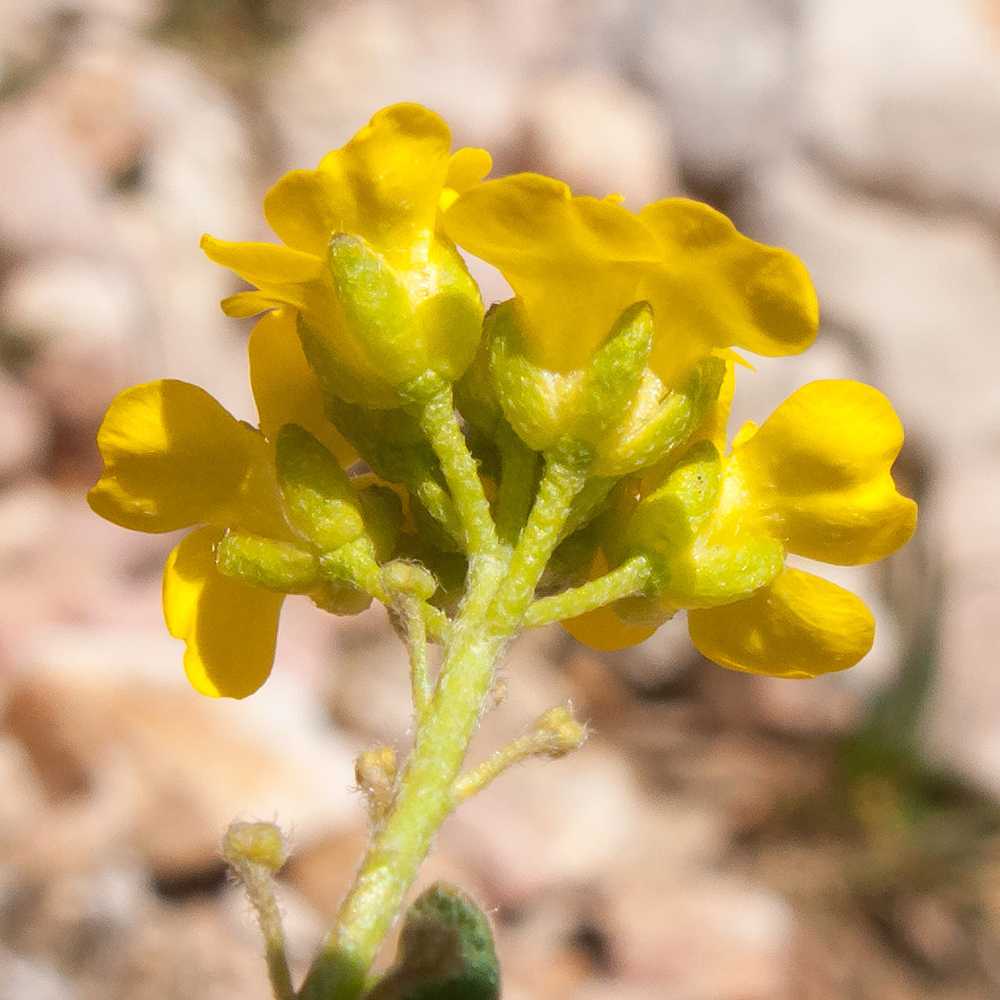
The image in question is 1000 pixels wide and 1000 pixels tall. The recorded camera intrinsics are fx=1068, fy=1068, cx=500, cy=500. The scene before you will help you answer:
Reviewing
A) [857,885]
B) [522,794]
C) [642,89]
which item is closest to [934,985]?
[857,885]

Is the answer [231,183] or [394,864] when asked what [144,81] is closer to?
[231,183]

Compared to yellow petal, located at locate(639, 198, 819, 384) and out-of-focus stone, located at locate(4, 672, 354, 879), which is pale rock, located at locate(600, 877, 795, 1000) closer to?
out-of-focus stone, located at locate(4, 672, 354, 879)

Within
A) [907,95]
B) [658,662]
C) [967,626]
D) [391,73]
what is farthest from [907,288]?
[391,73]

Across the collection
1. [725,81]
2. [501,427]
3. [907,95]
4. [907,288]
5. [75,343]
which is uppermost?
[501,427]

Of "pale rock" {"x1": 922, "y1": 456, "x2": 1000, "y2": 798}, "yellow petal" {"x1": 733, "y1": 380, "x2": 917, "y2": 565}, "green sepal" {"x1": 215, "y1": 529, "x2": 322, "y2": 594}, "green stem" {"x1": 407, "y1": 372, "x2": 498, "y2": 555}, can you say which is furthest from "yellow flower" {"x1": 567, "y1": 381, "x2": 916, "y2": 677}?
"pale rock" {"x1": 922, "y1": 456, "x2": 1000, "y2": 798}

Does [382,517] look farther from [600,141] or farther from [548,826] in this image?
[600,141]

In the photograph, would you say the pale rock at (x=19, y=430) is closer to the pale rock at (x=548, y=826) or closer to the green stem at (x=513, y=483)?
the pale rock at (x=548, y=826)

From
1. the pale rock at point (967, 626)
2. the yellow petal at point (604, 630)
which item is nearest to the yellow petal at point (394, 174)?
the yellow petal at point (604, 630)
